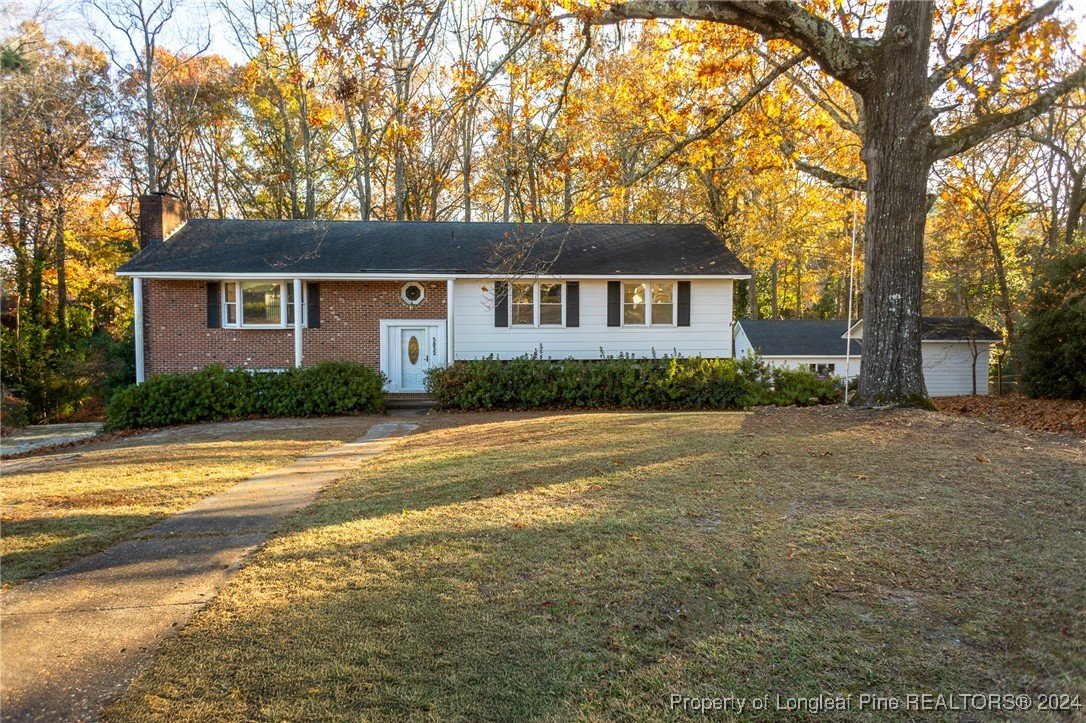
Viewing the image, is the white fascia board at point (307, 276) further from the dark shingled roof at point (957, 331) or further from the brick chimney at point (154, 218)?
the dark shingled roof at point (957, 331)

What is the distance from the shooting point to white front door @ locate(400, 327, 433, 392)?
59.8 ft

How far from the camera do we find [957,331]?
80.1 feet

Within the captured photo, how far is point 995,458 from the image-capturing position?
6.21 metres

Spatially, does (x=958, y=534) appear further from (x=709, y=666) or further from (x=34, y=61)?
(x=34, y=61)

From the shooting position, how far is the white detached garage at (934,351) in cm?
2417

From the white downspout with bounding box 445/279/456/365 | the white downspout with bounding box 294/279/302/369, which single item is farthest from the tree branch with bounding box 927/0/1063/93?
the white downspout with bounding box 294/279/302/369

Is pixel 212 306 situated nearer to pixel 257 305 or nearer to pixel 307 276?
pixel 257 305

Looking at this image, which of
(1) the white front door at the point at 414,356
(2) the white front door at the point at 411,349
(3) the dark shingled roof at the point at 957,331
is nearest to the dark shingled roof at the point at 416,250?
(2) the white front door at the point at 411,349

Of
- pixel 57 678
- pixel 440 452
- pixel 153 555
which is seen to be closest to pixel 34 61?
pixel 440 452

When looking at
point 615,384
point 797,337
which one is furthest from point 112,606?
point 797,337

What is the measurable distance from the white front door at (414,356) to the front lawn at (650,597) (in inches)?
477

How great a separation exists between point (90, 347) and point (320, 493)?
868 inches

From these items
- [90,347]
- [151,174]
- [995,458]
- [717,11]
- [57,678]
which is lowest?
[57,678]

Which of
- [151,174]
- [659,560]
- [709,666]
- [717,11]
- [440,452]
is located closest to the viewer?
[709,666]
